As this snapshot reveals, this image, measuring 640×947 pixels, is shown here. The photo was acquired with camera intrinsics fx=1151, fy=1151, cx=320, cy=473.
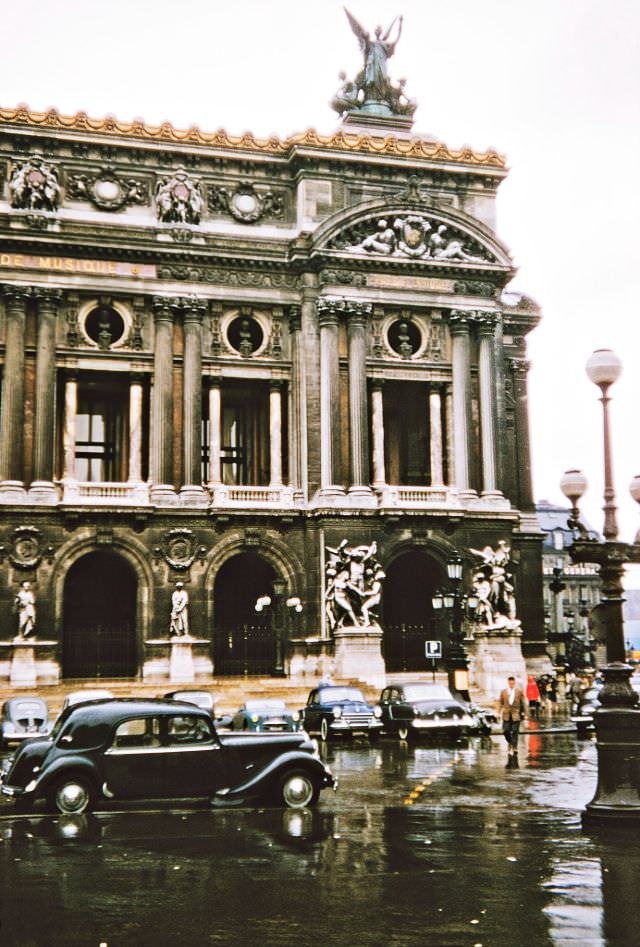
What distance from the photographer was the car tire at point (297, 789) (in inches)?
721

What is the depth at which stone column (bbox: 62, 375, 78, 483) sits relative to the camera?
45019 millimetres

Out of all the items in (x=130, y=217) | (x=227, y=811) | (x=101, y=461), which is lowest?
(x=227, y=811)

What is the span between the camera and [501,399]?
49.7 meters

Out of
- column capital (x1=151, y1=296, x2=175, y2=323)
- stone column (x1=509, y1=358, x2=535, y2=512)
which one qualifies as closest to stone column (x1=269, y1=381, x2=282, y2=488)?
column capital (x1=151, y1=296, x2=175, y2=323)

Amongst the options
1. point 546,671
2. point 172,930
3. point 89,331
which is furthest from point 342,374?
point 172,930

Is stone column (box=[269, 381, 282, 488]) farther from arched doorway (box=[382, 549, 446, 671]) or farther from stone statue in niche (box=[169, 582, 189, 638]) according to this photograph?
arched doorway (box=[382, 549, 446, 671])

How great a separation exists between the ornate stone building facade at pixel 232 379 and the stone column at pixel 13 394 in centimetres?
8

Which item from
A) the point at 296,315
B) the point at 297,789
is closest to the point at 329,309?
the point at 296,315

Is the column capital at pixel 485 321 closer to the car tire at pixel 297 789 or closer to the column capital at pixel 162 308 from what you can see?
the column capital at pixel 162 308

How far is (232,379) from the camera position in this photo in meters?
47.9

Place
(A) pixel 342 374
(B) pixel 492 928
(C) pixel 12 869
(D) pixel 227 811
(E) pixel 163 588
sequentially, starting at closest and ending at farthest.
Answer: (B) pixel 492 928 < (C) pixel 12 869 < (D) pixel 227 811 < (E) pixel 163 588 < (A) pixel 342 374

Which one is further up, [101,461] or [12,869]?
[101,461]

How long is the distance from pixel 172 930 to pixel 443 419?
39.8 m

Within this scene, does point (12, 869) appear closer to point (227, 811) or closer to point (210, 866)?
point (210, 866)
